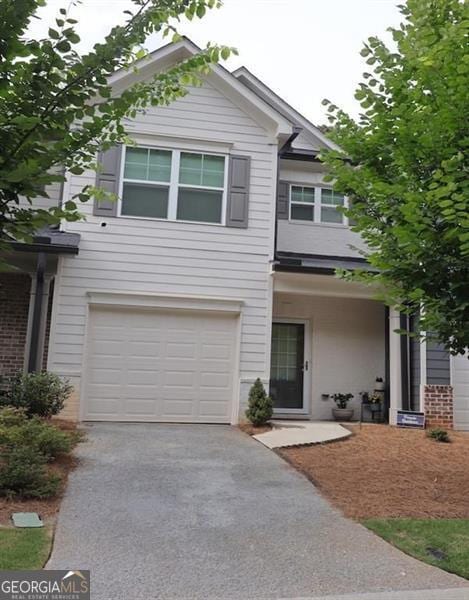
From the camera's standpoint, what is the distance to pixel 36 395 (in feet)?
29.5

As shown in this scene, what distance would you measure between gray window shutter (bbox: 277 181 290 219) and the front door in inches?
103

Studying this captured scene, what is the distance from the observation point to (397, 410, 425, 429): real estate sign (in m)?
10.6

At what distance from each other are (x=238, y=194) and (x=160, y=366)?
151 inches

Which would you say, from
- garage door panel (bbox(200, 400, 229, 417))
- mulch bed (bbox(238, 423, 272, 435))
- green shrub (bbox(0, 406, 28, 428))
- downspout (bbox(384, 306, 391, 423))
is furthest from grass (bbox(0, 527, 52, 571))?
downspout (bbox(384, 306, 391, 423))

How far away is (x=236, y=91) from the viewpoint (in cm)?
A: 1110

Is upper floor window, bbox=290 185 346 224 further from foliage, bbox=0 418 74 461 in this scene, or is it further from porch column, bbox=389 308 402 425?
foliage, bbox=0 418 74 461

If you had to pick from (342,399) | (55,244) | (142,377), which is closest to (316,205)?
(342,399)

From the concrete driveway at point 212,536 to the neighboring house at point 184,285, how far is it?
2897 mm

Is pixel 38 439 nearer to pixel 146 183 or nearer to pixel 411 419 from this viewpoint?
pixel 146 183

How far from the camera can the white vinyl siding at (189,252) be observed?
10.2m

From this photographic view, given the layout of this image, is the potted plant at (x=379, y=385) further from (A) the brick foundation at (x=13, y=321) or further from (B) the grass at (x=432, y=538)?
(A) the brick foundation at (x=13, y=321)

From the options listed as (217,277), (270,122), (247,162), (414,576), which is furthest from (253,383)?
(414,576)

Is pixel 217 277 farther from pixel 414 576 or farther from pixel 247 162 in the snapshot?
pixel 414 576
